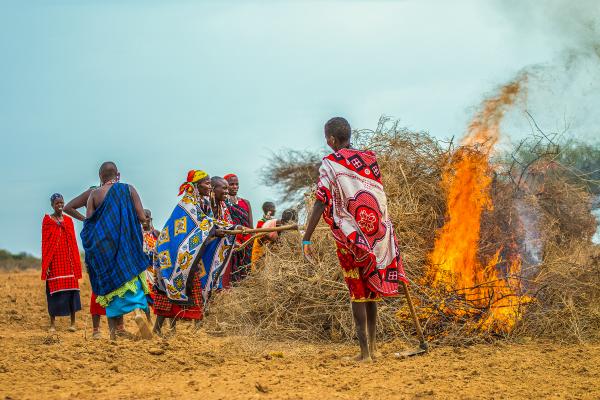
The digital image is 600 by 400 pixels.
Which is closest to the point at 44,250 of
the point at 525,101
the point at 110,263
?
the point at 110,263

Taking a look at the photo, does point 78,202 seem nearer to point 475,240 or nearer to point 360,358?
point 360,358

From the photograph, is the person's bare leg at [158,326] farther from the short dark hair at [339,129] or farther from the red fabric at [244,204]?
the short dark hair at [339,129]

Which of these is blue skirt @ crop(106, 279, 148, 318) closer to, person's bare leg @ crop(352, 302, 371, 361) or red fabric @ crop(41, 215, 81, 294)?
person's bare leg @ crop(352, 302, 371, 361)

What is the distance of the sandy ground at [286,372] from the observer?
5012 millimetres

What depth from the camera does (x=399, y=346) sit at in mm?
7215

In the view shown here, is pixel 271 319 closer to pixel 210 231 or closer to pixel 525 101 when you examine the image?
pixel 210 231

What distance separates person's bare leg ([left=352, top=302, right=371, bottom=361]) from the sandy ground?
0.17 metres

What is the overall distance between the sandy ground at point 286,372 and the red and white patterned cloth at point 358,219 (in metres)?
0.70

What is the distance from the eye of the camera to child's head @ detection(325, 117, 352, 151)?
→ 21.3ft

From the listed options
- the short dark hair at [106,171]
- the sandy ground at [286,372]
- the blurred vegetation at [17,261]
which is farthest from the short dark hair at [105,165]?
the blurred vegetation at [17,261]

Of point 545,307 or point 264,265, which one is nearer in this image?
point 545,307

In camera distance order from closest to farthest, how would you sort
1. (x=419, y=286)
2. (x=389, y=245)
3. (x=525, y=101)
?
(x=389, y=245), (x=419, y=286), (x=525, y=101)

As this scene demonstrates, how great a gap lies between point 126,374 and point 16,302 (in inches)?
394

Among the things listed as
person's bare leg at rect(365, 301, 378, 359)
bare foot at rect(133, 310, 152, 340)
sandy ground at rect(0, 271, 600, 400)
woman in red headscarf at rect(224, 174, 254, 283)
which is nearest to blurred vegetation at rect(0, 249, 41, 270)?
woman in red headscarf at rect(224, 174, 254, 283)
